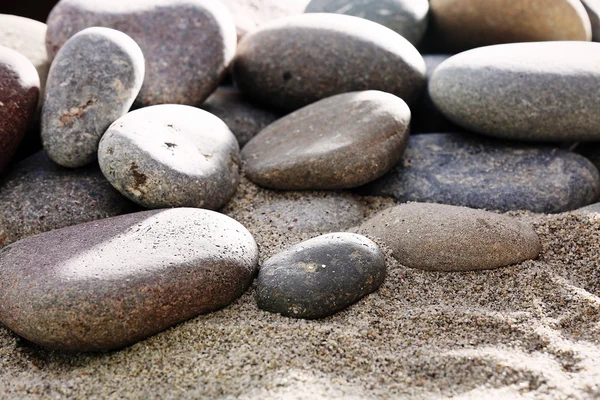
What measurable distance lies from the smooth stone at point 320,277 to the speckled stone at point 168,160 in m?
0.50

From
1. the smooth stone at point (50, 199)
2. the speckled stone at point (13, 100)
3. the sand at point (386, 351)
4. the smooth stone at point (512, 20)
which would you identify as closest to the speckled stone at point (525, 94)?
the smooth stone at point (512, 20)

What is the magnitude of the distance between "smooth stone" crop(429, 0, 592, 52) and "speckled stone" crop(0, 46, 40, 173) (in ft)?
7.84

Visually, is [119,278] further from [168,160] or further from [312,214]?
[312,214]

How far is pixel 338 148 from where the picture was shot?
2605mm

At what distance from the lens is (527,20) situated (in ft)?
11.3

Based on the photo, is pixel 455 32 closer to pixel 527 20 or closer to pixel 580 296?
pixel 527 20

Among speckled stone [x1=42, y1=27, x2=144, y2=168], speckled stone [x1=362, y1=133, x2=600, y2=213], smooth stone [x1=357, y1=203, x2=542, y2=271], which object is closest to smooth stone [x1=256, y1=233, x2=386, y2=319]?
smooth stone [x1=357, y1=203, x2=542, y2=271]

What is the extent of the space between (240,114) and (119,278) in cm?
153

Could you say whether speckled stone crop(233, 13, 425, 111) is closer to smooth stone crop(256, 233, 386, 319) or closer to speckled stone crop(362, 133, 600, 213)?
speckled stone crop(362, 133, 600, 213)

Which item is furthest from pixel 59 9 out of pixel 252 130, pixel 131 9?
pixel 252 130

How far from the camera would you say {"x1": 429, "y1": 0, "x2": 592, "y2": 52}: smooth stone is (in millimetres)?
3414

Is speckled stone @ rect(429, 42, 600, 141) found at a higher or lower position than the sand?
higher

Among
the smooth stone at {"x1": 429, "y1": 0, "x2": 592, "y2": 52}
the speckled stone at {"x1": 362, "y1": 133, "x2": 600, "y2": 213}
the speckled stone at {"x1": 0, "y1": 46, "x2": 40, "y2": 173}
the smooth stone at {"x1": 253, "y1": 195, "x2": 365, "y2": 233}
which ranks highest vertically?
the smooth stone at {"x1": 429, "y1": 0, "x2": 592, "y2": 52}

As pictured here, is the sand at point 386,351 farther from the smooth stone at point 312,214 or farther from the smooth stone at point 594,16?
the smooth stone at point 594,16
